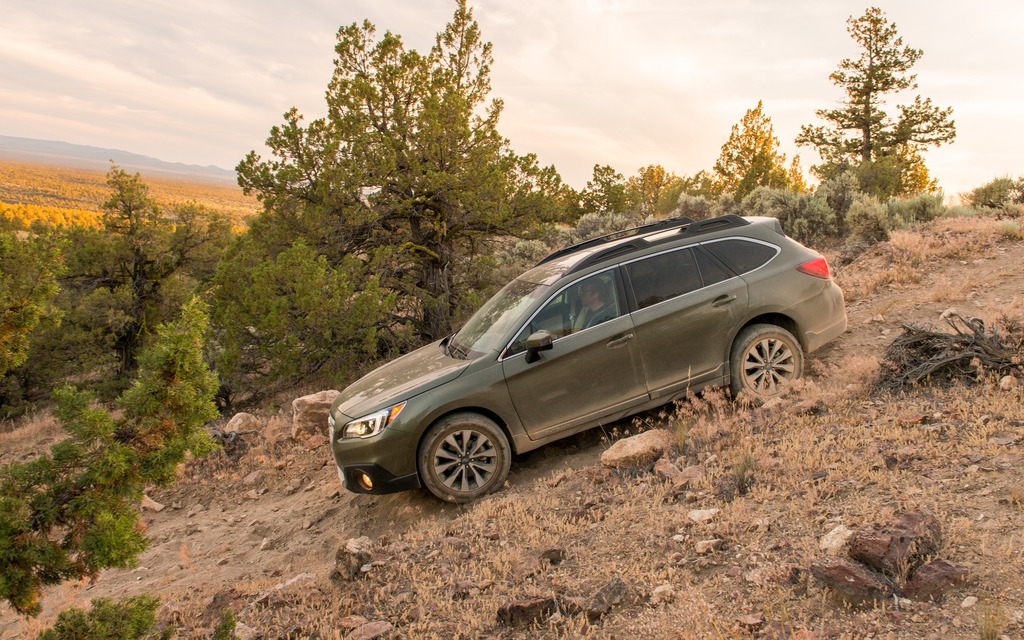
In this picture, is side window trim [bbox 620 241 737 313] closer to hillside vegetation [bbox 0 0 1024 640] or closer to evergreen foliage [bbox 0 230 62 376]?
hillside vegetation [bbox 0 0 1024 640]

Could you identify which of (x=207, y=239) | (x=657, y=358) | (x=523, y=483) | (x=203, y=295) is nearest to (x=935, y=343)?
(x=657, y=358)

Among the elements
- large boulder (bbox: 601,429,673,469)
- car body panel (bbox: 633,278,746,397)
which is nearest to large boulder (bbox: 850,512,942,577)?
large boulder (bbox: 601,429,673,469)

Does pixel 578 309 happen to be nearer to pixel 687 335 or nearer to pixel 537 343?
pixel 537 343

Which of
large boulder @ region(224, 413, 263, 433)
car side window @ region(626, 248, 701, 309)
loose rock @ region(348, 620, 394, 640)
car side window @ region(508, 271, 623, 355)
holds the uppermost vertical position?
car side window @ region(626, 248, 701, 309)

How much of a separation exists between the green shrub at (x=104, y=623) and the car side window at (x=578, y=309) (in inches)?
131

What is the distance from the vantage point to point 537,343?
5.56 meters

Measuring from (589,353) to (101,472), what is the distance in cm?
377

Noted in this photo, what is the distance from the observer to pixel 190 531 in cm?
712

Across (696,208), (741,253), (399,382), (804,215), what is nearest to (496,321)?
(399,382)

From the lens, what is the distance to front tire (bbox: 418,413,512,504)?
5.52 meters

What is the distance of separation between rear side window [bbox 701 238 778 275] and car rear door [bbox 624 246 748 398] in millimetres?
130

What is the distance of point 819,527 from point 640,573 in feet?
3.50

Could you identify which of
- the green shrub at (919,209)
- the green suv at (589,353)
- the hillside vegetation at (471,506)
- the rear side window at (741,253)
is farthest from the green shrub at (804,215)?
the green suv at (589,353)

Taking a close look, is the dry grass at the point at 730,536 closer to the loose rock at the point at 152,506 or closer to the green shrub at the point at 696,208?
the loose rock at the point at 152,506
